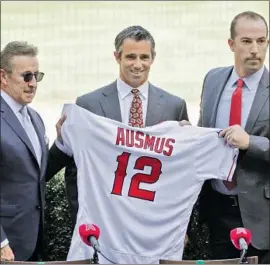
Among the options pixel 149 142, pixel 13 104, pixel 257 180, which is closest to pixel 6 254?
pixel 13 104

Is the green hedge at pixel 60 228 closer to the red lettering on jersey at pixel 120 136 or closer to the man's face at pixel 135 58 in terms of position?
the red lettering on jersey at pixel 120 136

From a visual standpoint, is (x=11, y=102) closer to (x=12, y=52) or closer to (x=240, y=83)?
(x=12, y=52)

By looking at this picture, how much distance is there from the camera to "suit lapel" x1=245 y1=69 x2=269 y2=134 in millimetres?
5297

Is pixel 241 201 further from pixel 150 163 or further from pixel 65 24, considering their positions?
pixel 65 24

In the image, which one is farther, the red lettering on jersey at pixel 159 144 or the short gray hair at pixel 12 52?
the red lettering on jersey at pixel 159 144

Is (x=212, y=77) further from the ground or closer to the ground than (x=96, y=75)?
further from the ground

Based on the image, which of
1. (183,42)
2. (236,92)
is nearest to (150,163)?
(236,92)

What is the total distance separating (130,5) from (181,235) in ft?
32.1

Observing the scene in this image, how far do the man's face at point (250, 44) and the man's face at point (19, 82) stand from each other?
1138mm

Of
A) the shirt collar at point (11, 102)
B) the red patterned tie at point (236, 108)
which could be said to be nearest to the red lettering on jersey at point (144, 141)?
the red patterned tie at point (236, 108)

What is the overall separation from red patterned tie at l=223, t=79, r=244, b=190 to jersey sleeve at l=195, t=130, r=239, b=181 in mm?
99

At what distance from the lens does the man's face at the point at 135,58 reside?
207 inches

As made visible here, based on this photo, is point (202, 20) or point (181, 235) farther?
point (202, 20)

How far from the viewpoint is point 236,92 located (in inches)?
211
